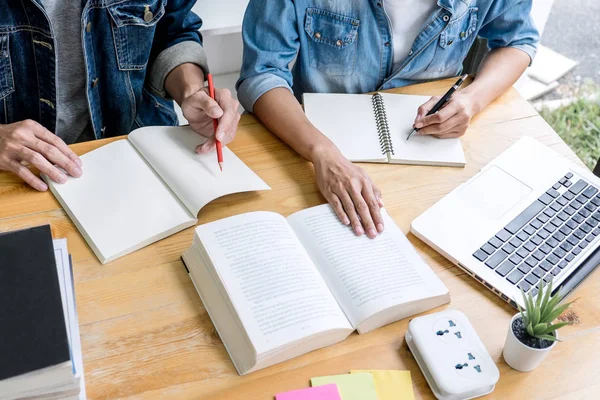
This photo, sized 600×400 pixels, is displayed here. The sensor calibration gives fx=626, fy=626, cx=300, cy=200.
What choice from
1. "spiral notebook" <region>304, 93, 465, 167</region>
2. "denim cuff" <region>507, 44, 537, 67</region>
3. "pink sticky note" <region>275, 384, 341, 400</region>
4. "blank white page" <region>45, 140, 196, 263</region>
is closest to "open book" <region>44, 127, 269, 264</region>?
"blank white page" <region>45, 140, 196, 263</region>

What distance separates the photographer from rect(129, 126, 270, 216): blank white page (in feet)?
3.59

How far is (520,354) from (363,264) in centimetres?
27

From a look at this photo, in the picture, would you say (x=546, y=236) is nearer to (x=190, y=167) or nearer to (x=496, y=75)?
(x=496, y=75)

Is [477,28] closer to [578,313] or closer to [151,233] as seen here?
[578,313]

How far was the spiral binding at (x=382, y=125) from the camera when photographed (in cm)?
125

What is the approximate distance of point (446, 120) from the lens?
1.29 m

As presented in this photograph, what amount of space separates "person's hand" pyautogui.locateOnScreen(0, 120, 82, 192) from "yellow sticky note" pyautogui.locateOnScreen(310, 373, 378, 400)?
1.88 ft

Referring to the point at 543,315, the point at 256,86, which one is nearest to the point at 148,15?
the point at 256,86

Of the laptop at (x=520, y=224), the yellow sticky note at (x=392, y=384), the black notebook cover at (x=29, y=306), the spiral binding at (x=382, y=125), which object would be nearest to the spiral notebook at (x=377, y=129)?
the spiral binding at (x=382, y=125)

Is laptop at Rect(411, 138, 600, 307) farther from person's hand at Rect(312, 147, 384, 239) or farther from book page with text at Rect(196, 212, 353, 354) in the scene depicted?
book page with text at Rect(196, 212, 353, 354)

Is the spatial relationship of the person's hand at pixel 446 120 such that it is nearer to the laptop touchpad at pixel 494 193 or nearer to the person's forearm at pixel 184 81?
the laptop touchpad at pixel 494 193

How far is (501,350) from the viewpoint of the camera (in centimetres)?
95

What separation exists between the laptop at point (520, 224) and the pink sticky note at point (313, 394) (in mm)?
330

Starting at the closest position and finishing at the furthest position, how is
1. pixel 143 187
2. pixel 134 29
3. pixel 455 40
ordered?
pixel 143 187, pixel 134 29, pixel 455 40
